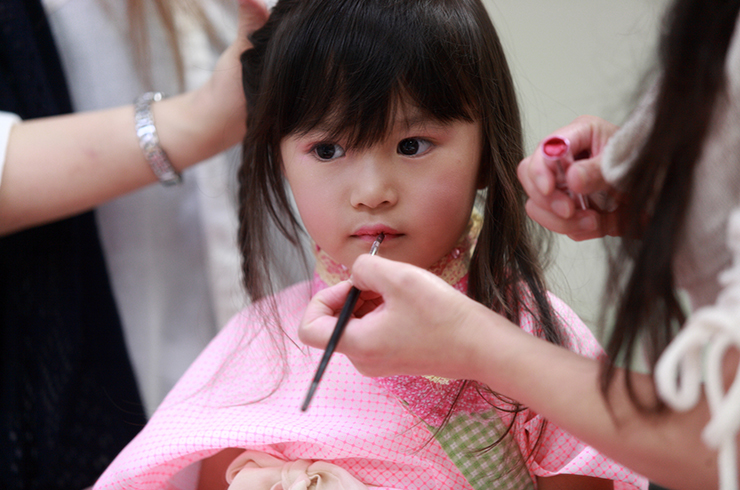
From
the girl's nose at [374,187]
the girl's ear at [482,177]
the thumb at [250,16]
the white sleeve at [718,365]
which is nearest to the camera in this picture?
the white sleeve at [718,365]

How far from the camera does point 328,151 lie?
29.5 inches

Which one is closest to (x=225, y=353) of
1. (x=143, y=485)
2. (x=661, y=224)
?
(x=143, y=485)

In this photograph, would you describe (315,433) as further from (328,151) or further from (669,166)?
(669,166)

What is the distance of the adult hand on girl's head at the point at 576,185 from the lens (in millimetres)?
574

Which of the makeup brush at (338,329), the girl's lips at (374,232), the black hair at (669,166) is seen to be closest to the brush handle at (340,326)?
the makeup brush at (338,329)

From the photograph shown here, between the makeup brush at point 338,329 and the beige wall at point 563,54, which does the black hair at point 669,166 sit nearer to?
the makeup brush at point 338,329

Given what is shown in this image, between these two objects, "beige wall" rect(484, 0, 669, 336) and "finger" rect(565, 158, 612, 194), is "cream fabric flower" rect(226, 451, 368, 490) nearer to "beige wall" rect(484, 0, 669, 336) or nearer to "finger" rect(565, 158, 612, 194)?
"finger" rect(565, 158, 612, 194)

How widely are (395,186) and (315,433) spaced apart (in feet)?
1.05

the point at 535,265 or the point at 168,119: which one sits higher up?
the point at 168,119

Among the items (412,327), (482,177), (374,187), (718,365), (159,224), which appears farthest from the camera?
(159,224)

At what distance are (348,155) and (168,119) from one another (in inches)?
17.1

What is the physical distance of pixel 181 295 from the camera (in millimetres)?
1194

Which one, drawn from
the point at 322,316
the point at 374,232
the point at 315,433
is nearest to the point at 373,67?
the point at 374,232

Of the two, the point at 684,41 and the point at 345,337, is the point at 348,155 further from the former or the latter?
the point at 684,41
